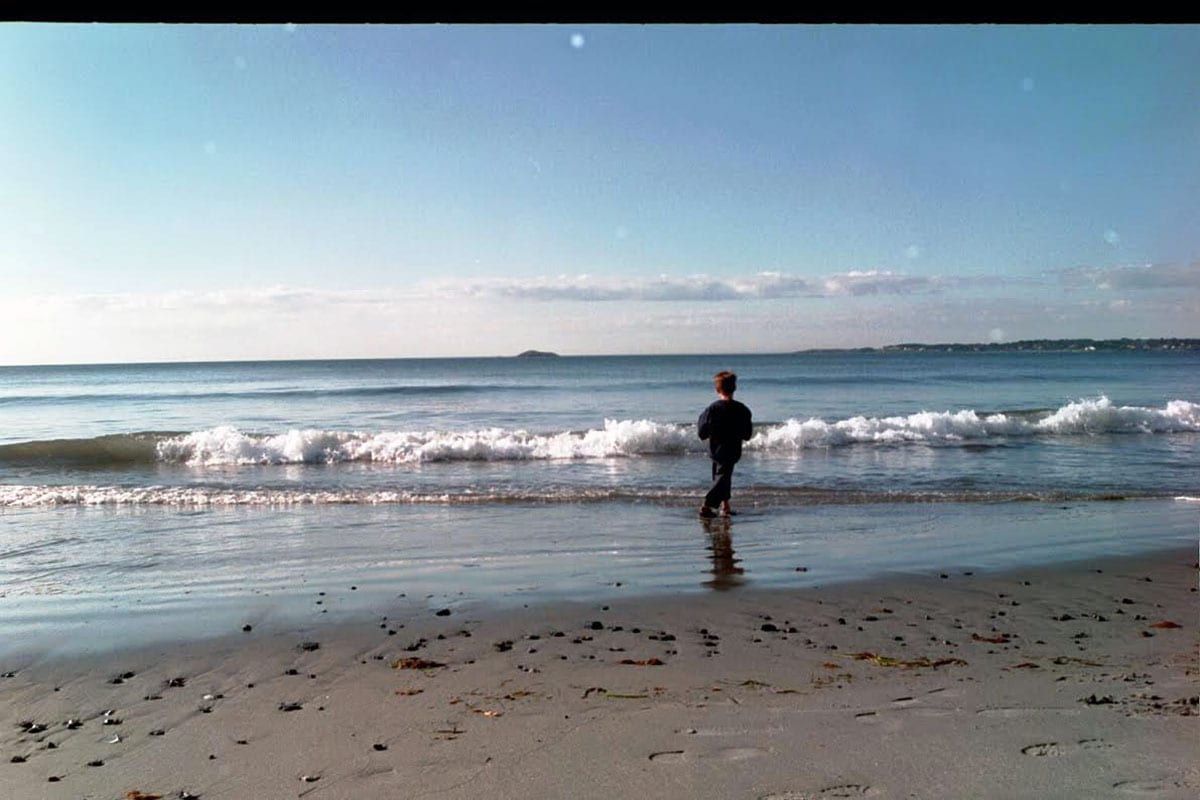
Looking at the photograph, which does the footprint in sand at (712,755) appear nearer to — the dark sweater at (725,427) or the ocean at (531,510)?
the ocean at (531,510)

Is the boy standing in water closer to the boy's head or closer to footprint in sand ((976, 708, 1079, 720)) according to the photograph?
the boy's head

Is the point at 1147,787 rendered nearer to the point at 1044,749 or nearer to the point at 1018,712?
the point at 1044,749

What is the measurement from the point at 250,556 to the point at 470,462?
883cm

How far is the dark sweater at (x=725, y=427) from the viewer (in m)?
10.9

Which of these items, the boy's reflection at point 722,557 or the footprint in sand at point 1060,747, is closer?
the footprint in sand at point 1060,747

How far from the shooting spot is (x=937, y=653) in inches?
218

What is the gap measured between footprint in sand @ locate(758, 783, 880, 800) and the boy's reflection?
381cm

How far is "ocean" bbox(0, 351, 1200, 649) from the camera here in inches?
304

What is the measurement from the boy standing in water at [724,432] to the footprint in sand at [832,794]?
736 cm

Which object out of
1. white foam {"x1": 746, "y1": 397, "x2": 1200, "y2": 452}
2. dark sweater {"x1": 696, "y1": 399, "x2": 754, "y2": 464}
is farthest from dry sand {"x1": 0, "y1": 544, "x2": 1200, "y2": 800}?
white foam {"x1": 746, "y1": 397, "x2": 1200, "y2": 452}

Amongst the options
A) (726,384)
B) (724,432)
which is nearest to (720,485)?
(724,432)

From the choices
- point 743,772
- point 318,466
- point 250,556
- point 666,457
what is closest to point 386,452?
point 318,466

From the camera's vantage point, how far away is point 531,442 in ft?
63.9

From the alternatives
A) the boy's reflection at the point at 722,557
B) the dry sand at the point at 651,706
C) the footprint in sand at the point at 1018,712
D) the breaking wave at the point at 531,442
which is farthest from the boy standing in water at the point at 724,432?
the breaking wave at the point at 531,442
